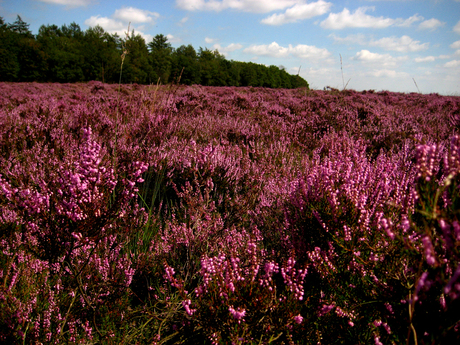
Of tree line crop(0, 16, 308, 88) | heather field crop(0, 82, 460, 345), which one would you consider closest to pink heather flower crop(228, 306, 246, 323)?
heather field crop(0, 82, 460, 345)

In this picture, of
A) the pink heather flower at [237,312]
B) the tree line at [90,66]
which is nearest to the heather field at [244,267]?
the pink heather flower at [237,312]

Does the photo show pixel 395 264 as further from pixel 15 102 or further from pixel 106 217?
pixel 15 102

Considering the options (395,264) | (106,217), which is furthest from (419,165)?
(106,217)

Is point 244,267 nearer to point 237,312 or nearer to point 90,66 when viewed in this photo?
point 237,312

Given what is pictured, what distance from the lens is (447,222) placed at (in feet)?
2.78

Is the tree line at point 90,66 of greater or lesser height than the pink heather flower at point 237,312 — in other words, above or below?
above

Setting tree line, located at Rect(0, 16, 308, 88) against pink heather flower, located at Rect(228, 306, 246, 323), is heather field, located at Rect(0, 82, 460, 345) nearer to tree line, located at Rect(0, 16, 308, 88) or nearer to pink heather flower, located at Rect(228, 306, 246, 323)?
pink heather flower, located at Rect(228, 306, 246, 323)

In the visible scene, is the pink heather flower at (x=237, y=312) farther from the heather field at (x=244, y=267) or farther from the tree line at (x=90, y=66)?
the tree line at (x=90, y=66)

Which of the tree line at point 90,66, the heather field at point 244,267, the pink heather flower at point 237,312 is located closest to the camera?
the heather field at point 244,267

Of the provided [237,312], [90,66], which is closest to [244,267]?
[237,312]

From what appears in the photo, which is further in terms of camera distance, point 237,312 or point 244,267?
point 244,267

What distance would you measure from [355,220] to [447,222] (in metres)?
0.82

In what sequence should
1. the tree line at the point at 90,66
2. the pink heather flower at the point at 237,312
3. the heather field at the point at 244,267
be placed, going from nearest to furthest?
the heather field at the point at 244,267 → the pink heather flower at the point at 237,312 → the tree line at the point at 90,66

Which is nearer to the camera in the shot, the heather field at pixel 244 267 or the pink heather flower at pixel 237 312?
the heather field at pixel 244 267
